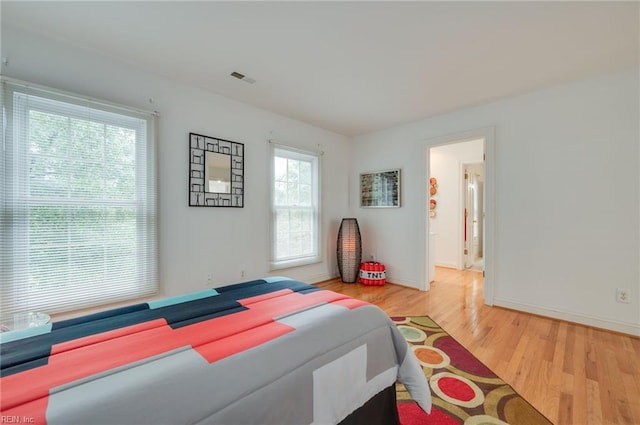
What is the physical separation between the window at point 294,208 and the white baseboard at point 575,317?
8.31 feet

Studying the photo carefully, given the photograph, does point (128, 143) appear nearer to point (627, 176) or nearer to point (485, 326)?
point (485, 326)

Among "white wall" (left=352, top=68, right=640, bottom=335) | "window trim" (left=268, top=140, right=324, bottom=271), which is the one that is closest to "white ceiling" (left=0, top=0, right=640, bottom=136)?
"white wall" (left=352, top=68, right=640, bottom=335)

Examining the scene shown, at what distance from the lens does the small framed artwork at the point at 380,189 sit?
4066 millimetres

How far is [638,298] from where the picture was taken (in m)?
2.37

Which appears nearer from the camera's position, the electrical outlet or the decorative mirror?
the electrical outlet

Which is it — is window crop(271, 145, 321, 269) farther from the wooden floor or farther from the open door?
the open door

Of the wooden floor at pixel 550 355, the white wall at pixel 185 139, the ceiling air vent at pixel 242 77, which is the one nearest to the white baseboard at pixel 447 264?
the wooden floor at pixel 550 355

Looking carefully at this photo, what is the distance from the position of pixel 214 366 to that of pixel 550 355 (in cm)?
257

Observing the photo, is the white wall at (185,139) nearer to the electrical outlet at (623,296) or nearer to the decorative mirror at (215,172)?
the decorative mirror at (215,172)

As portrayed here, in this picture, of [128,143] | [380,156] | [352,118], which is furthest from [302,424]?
[380,156]

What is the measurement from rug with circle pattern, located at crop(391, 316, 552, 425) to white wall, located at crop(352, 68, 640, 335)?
1506 mm

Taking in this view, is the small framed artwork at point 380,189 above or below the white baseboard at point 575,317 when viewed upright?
above

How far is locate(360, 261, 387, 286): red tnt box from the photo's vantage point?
4008 mm

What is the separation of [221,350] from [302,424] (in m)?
0.38
